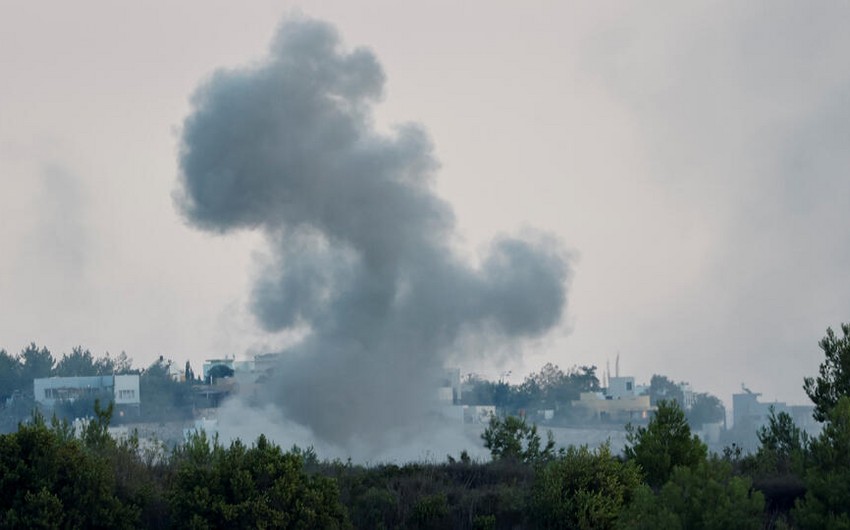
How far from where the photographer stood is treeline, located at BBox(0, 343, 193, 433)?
11938cm

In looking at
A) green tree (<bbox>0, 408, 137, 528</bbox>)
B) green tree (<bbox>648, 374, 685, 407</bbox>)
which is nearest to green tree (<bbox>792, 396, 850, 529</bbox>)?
green tree (<bbox>0, 408, 137, 528</bbox>)

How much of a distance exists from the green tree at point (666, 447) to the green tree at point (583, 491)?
142 centimetres

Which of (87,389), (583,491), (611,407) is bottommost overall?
(583,491)

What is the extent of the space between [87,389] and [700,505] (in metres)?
113

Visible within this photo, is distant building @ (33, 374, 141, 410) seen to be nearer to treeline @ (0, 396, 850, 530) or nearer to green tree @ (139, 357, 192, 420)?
green tree @ (139, 357, 192, 420)

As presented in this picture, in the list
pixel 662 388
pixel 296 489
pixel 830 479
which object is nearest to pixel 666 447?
pixel 296 489

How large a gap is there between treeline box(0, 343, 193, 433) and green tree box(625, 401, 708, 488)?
8088 cm

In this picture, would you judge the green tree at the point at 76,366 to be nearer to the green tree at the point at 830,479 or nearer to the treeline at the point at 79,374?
the treeline at the point at 79,374

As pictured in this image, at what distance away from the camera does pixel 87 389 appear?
127m

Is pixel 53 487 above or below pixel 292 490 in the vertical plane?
above

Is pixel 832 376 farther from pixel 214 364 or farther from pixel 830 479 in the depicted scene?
pixel 214 364

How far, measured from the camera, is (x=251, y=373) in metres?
102

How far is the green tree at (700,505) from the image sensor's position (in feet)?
62.7

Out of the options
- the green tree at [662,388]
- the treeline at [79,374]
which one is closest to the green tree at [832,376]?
the treeline at [79,374]
